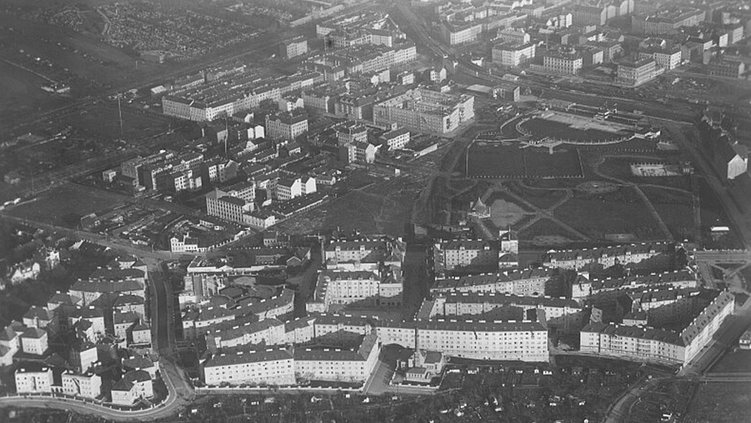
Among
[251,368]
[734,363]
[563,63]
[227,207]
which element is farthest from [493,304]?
[563,63]

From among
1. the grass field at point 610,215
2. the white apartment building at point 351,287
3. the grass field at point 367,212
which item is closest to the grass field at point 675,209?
the grass field at point 610,215

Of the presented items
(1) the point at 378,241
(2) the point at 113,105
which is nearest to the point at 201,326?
(1) the point at 378,241

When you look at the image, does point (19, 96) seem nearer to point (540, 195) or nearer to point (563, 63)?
point (540, 195)

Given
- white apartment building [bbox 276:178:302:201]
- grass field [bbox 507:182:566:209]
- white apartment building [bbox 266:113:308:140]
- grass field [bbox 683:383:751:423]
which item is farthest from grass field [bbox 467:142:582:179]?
grass field [bbox 683:383:751:423]

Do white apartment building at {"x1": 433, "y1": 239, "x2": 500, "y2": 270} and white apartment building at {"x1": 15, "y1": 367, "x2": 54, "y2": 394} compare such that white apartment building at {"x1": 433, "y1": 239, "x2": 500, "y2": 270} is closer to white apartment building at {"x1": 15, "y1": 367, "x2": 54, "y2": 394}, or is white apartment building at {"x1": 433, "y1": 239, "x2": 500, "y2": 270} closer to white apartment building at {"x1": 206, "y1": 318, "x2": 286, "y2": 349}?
white apartment building at {"x1": 206, "y1": 318, "x2": 286, "y2": 349}

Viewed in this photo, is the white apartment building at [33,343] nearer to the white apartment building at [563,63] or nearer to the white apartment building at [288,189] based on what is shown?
the white apartment building at [288,189]

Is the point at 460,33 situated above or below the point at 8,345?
below
